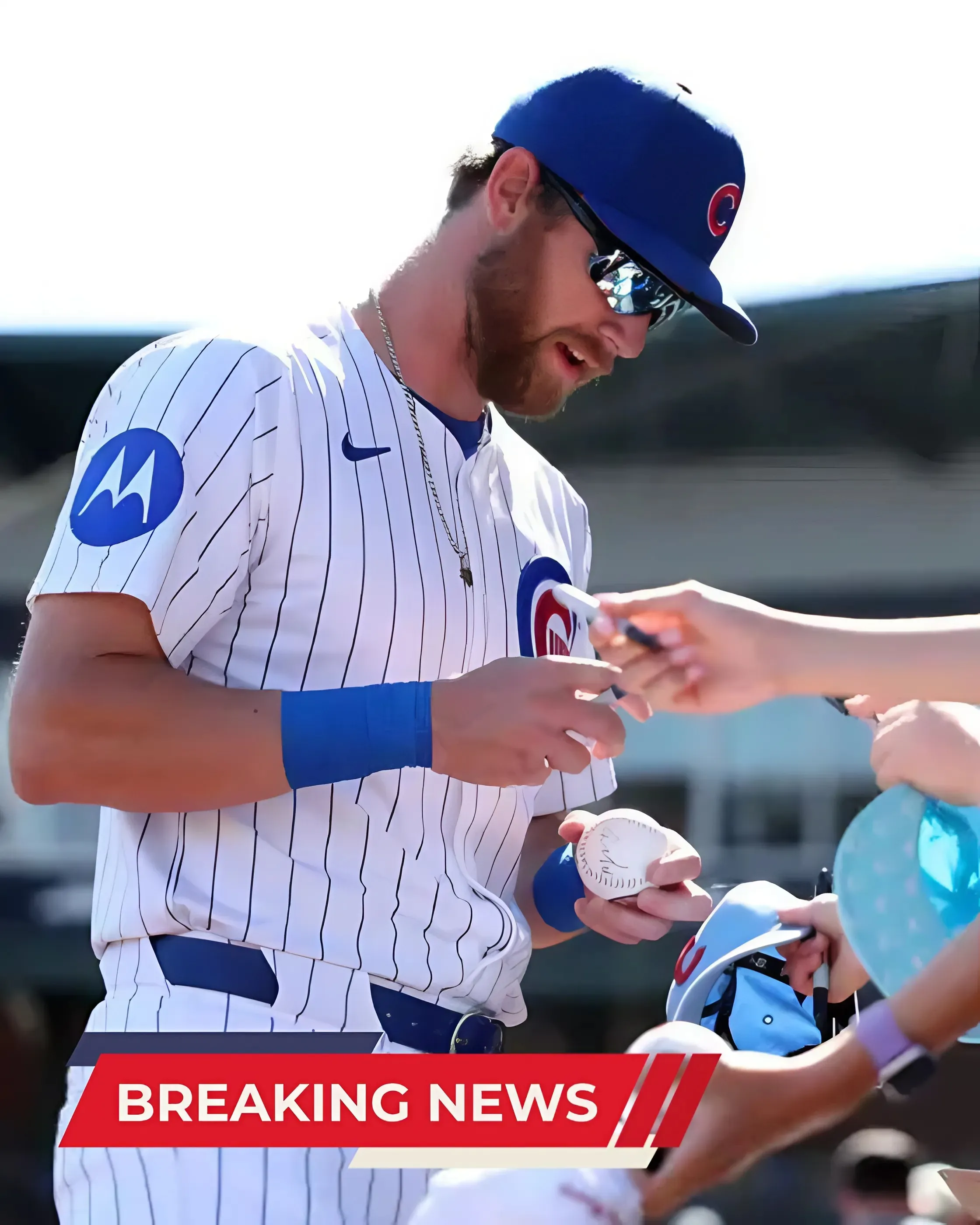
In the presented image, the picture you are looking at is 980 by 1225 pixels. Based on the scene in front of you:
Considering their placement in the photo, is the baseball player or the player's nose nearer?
the baseball player

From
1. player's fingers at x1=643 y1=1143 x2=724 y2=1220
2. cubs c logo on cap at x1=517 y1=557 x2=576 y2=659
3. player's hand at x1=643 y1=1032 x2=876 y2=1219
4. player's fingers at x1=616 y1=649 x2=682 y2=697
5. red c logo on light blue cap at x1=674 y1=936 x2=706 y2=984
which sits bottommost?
red c logo on light blue cap at x1=674 y1=936 x2=706 y2=984

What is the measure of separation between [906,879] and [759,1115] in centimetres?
27

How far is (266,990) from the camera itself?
121 centimetres

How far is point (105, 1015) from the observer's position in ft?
4.07

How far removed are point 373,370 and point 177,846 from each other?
590 mm

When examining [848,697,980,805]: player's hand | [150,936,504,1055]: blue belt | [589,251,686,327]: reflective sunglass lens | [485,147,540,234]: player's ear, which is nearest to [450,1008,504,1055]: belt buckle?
[150,936,504,1055]: blue belt

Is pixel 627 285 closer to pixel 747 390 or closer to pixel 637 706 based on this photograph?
pixel 637 706

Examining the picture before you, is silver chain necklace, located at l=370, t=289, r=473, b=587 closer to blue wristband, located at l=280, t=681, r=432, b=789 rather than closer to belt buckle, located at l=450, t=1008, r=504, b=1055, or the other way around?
blue wristband, located at l=280, t=681, r=432, b=789

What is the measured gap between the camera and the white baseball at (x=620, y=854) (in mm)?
1504

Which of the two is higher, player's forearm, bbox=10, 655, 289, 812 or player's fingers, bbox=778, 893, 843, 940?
player's forearm, bbox=10, 655, 289, 812

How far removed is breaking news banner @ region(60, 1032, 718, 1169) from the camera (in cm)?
115

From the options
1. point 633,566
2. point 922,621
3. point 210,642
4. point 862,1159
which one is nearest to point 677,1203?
point 922,621

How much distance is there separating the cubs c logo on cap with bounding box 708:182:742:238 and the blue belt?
3.16 feet

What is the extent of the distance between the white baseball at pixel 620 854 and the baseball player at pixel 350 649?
3cm
